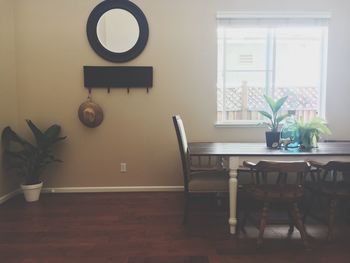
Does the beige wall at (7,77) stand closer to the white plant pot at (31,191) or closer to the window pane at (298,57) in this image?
the white plant pot at (31,191)

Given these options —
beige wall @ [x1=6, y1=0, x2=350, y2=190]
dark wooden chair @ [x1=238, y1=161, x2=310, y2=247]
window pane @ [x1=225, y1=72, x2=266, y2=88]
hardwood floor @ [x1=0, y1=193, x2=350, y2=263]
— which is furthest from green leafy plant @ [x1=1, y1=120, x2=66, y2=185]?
dark wooden chair @ [x1=238, y1=161, x2=310, y2=247]

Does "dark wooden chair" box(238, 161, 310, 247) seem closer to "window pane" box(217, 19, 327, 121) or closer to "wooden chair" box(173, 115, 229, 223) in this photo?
"wooden chair" box(173, 115, 229, 223)

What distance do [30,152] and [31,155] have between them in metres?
0.04

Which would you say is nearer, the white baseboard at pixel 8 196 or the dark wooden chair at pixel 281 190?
the dark wooden chair at pixel 281 190

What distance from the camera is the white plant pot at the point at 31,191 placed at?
140 inches

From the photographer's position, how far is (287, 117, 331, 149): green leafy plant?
285 centimetres

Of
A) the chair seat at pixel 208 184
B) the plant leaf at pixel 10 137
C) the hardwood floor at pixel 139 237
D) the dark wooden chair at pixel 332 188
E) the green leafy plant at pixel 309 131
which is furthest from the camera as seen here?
the plant leaf at pixel 10 137

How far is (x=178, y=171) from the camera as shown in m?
3.95

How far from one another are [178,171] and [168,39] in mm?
1675

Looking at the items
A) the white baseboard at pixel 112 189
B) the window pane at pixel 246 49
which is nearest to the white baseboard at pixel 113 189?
the white baseboard at pixel 112 189

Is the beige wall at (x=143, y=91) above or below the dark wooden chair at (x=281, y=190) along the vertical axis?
above

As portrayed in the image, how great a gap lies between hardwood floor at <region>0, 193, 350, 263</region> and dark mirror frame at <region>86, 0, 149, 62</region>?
70.3 inches

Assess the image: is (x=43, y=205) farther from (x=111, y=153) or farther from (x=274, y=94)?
(x=274, y=94)

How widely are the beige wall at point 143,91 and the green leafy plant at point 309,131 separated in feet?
3.44
